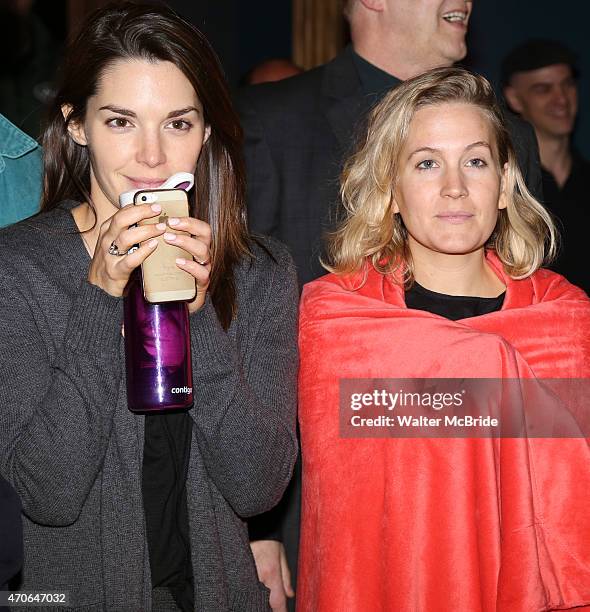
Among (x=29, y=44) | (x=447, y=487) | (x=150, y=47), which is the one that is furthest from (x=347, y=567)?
(x=29, y=44)

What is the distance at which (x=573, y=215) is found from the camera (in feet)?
14.0

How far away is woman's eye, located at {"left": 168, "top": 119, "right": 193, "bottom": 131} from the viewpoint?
1995mm

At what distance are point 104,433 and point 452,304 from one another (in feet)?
2.83

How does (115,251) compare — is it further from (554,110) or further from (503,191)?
(554,110)

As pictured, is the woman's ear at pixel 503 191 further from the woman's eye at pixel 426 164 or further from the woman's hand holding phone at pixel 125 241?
the woman's hand holding phone at pixel 125 241

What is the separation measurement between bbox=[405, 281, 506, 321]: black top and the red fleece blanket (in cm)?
5

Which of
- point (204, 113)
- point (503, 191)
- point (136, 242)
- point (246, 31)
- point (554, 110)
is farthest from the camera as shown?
point (246, 31)

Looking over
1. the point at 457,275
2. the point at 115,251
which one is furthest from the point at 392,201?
the point at 115,251

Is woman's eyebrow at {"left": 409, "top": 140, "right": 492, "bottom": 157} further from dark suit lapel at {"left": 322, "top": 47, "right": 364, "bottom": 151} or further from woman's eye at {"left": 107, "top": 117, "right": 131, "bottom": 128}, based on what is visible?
woman's eye at {"left": 107, "top": 117, "right": 131, "bottom": 128}

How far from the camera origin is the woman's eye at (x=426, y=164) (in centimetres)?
236

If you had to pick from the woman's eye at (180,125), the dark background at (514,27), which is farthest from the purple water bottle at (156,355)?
the dark background at (514,27)

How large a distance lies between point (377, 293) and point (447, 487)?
44 cm

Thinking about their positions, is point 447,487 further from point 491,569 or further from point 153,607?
point 153,607

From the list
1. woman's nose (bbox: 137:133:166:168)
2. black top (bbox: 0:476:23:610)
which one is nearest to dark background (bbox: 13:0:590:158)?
woman's nose (bbox: 137:133:166:168)
